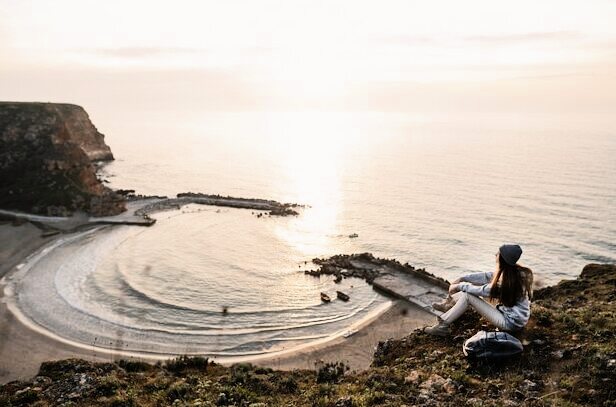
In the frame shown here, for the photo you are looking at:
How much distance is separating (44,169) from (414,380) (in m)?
76.5

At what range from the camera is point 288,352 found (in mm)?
32625

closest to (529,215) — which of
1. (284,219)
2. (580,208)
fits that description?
(580,208)

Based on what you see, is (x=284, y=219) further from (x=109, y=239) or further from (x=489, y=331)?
(x=489, y=331)

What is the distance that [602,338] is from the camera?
12469 millimetres

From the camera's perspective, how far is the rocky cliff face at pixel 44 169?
66875 mm

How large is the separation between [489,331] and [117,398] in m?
11.6

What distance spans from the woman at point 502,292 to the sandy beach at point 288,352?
19.0m

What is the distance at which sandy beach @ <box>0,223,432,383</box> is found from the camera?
29383mm

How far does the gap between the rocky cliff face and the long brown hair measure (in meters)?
66.1

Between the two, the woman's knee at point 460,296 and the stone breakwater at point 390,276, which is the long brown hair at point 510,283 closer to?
the woman's knee at point 460,296

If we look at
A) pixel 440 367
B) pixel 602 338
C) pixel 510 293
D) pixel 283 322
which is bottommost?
pixel 283 322

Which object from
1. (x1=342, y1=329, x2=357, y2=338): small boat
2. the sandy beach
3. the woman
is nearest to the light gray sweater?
the woman

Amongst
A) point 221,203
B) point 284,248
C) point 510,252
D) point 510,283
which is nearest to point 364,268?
point 284,248

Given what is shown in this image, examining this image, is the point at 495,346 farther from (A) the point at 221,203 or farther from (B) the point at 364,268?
(A) the point at 221,203
